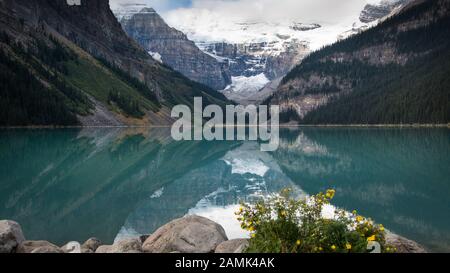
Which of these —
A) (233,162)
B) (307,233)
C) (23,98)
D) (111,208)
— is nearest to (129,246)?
(307,233)

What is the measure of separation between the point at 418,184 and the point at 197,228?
2794 cm

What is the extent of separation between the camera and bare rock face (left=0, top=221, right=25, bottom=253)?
15797 mm

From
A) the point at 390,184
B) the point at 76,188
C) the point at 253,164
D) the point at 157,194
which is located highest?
the point at 76,188

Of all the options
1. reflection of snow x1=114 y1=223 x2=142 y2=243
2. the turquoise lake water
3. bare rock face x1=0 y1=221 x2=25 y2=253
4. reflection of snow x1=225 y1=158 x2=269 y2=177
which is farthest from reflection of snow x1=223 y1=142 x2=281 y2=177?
bare rock face x1=0 y1=221 x2=25 y2=253

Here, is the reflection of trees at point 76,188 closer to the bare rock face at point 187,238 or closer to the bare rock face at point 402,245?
the bare rock face at point 187,238

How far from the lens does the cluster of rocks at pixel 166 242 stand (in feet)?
52.2

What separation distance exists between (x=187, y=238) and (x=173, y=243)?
569 millimetres

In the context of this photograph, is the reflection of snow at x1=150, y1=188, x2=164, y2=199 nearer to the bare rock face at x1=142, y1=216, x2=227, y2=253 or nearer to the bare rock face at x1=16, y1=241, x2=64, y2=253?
the bare rock face at x1=142, y1=216, x2=227, y2=253

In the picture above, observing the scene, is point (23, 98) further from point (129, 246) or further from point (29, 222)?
point (129, 246)

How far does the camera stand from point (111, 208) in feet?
100

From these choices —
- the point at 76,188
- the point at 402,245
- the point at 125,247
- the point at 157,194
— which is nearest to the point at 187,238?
the point at 125,247

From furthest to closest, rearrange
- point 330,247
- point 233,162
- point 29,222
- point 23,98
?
point 23,98 → point 233,162 → point 29,222 → point 330,247

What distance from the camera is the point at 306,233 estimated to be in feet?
38.7

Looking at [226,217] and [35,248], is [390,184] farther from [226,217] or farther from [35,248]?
[35,248]
